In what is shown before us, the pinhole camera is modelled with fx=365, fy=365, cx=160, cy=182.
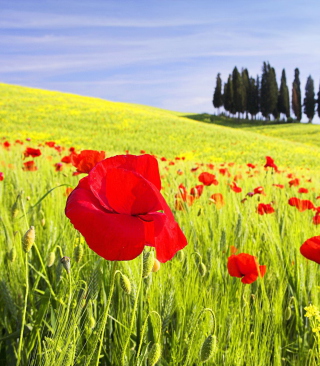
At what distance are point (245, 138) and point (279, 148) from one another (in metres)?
2.55

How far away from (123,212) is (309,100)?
4656 centimetres

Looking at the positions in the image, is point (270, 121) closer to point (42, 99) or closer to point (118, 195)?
point (42, 99)

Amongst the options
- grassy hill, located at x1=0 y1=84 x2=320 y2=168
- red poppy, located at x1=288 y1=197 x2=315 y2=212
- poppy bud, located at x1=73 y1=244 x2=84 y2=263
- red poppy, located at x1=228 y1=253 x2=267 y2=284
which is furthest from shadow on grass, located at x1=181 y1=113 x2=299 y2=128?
poppy bud, located at x1=73 y1=244 x2=84 y2=263

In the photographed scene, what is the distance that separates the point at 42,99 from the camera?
1175 inches

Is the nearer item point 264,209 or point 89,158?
point 89,158

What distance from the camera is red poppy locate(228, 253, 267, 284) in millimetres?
970

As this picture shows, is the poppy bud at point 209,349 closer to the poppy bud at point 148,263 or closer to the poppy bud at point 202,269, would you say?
the poppy bud at point 148,263

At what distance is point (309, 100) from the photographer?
42.6 m

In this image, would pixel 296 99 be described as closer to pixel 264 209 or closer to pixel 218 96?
pixel 218 96

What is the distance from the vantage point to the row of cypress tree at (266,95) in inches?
1586

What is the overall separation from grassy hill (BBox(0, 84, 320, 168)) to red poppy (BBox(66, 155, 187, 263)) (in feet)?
48.7

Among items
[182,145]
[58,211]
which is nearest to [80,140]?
[182,145]

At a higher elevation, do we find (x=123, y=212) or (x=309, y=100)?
(x=309, y=100)

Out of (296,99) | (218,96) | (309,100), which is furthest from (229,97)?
(309,100)
